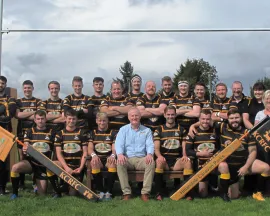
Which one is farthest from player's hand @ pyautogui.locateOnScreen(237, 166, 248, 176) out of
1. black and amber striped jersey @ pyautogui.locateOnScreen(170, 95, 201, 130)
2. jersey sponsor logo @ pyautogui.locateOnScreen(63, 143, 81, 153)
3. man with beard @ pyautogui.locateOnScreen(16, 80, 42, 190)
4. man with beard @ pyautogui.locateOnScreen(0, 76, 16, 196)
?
man with beard @ pyautogui.locateOnScreen(0, 76, 16, 196)

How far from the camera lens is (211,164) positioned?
6281 mm

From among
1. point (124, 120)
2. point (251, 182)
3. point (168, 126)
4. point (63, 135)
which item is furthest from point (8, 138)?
point (251, 182)

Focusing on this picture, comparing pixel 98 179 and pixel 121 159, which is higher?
pixel 121 159

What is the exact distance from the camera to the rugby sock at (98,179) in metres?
6.57

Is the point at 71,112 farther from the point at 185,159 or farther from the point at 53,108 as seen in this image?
the point at 185,159

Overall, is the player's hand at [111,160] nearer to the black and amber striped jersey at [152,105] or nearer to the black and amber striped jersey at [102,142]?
the black and amber striped jersey at [102,142]

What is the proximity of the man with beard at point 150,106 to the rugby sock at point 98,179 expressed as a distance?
1364mm

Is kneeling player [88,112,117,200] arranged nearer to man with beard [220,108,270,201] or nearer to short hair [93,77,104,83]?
short hair [93,77,104,83]

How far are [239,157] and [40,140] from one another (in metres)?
3.33

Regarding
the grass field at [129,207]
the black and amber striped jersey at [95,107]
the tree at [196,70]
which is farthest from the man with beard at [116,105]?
the tree at [196,70]

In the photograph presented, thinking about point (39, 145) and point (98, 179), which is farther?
point (39, 145)

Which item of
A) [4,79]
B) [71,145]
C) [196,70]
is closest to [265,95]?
[71,145]

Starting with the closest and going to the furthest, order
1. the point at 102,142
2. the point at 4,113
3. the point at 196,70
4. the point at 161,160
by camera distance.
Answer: the point at 161,160
the point at 102,142
the point at 4,113
the point at 196,70

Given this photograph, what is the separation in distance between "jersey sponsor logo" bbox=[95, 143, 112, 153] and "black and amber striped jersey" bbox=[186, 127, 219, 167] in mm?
1337
